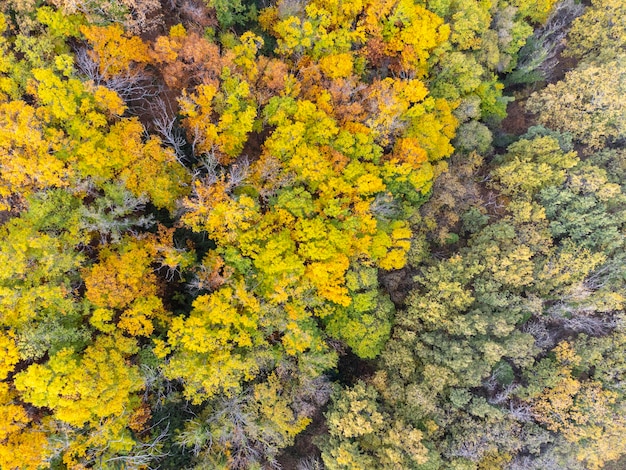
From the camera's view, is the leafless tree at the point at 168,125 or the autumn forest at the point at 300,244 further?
the leafless tree at the point at 168,125

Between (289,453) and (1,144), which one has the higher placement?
(1,144)

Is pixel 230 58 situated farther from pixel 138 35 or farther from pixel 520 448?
pixel 520 448

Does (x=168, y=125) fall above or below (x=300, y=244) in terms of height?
above

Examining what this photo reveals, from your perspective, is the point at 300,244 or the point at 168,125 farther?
the point at 168,125

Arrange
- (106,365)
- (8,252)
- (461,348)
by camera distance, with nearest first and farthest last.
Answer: (8,252) < (106,365) < (461,348)

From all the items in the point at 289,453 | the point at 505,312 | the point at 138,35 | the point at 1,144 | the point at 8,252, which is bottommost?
the point at 289,453

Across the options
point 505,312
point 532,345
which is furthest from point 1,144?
point 532,345

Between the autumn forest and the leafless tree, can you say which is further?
the leafless tree

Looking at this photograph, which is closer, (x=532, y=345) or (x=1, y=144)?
(x=1, y=144)
